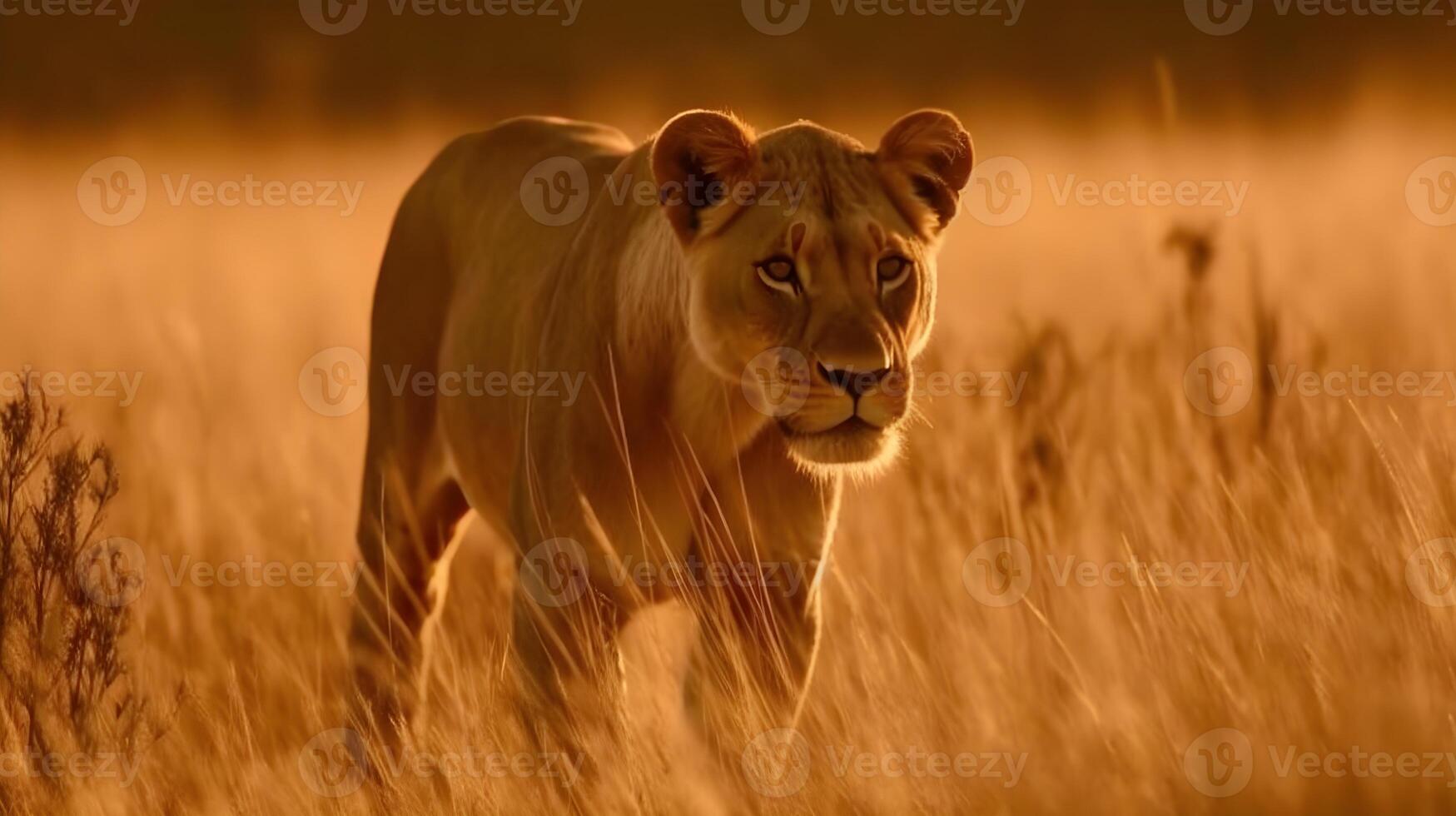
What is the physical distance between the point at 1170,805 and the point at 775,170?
1.60 metres
